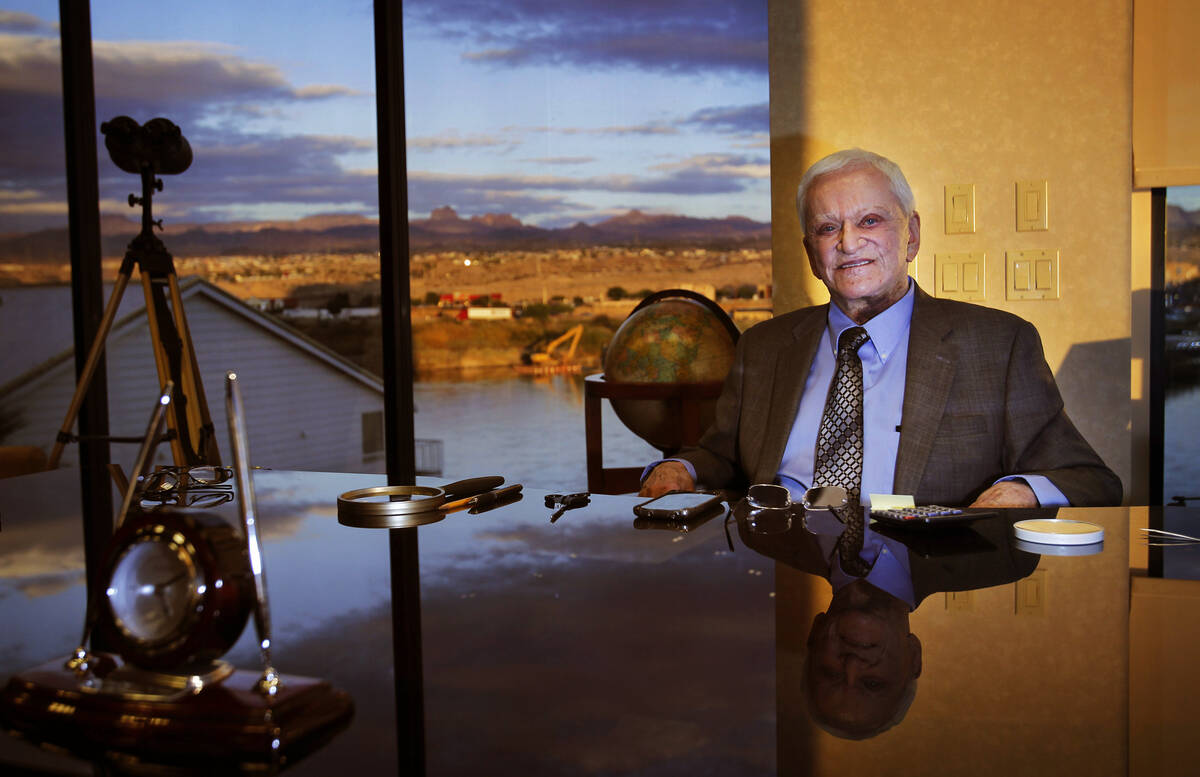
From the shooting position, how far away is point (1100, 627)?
81cm

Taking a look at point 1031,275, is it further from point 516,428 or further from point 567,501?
point 516,428

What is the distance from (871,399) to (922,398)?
0.34 feet

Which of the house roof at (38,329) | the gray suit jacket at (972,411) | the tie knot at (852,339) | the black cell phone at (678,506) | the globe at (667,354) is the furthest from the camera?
the house roof at (38,329)

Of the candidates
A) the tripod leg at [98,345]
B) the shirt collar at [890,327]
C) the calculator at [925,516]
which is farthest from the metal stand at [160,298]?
the calculator at [925,516]

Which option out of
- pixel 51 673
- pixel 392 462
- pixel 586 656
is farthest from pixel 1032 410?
pixel 392 462

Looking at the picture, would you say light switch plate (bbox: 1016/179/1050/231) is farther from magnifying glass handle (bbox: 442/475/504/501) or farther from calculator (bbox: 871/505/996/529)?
magnifying glass handle (bbox: 442/475/504/501)

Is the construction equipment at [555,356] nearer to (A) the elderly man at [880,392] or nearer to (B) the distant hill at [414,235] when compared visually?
(B) the distant hill at [414,235]

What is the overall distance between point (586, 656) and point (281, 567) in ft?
1.59

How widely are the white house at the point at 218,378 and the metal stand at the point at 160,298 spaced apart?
1.23 meters

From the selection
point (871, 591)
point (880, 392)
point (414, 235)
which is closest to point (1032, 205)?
point (880, 392)

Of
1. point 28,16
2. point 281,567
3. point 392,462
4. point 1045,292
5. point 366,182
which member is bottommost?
point 392,462

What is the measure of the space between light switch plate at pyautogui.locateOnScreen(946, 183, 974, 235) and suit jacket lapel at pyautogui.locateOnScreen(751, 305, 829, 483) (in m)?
0.91

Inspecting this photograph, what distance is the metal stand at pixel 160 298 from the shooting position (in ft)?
10.1

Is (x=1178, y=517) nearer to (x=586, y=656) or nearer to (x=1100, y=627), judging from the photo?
(x=1100, y=627)
